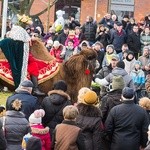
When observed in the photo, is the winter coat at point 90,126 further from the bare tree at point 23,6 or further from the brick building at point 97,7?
the brick building at point 97,7

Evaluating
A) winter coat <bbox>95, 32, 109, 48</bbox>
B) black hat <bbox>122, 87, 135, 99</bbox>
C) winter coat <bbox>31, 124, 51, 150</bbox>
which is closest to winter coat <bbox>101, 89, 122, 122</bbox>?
black hat <bbox>122, 87, 135, 99</bbox>

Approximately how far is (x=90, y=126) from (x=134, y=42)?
1160cm

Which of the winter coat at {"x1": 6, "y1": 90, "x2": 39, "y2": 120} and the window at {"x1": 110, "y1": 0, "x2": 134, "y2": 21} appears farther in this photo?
the window at {"x1": 110, "y1": 0, "x2": 134, "y2": 21}

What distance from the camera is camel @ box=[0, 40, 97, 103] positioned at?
43.3 feet

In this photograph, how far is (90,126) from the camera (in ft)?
31.3

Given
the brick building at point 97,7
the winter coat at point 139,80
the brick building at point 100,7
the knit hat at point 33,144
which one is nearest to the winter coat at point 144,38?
the winter coat at point 139,80

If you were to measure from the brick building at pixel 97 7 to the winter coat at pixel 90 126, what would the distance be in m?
23.7

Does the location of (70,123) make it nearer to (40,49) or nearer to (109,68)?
(40,49)

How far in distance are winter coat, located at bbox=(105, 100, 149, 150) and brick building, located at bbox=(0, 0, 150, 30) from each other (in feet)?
77.0

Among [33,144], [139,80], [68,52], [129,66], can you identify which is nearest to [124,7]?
[68,52]

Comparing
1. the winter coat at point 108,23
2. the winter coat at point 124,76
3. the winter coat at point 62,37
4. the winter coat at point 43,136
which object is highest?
the winter coat at point 108,23

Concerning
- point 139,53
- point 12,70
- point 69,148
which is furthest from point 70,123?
point 139,53

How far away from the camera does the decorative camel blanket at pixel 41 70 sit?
1302 cm

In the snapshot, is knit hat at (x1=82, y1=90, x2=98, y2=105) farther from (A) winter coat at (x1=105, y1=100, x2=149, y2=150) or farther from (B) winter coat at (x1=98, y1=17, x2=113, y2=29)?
(B) winter coat at (x1=98, y1=17, x2=113, y2=29)
